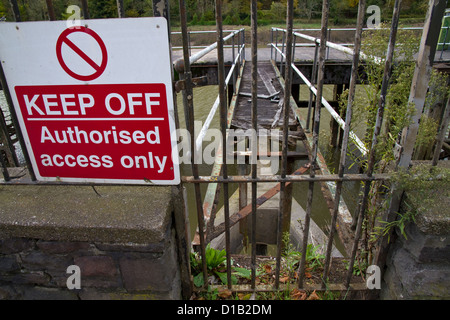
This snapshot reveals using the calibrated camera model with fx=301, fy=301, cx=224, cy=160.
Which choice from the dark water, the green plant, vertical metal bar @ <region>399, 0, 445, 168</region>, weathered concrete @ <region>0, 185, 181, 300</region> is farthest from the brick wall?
the dark water

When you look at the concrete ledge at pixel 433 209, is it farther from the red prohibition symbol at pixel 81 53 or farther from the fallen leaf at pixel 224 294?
the red prohibition symbol at pixel 81 53

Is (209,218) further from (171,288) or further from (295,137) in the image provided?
(295,137)

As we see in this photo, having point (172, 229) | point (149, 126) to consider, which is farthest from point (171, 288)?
point (149, 126)

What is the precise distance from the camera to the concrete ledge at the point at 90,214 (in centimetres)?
156

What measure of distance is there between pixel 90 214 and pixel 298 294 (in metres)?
1.45

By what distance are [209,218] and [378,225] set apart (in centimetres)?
149

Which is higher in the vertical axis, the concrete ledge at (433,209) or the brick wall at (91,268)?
the concrete ledge at (433,209)

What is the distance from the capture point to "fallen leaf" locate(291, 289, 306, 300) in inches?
80.9

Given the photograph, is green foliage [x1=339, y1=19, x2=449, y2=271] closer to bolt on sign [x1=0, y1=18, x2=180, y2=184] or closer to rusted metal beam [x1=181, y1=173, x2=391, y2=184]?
rusted metal beam [x1=181, y1=173, x2=391, y2=184]

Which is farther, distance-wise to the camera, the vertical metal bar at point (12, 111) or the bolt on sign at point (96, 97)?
the vertical metal bar at point (12, 111)

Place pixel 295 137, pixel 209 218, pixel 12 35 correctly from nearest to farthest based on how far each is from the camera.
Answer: pixel 12 35 < pixel 209 218 < pixel 295 137

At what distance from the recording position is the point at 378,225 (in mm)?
1916

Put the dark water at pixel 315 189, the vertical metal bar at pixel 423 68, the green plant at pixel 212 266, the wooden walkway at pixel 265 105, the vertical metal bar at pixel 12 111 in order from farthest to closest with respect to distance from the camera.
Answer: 1. the dark water at pixel 315 189
2. the wooden walkway at pixel 265 105
3. the green plant at pixel 212 266
4. the vertical metal bar at pixel 12 111
5. the vertical metal bar at pixel 423 68

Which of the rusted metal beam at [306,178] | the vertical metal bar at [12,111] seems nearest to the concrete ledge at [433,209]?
the rusted metal beam at [306,178]
